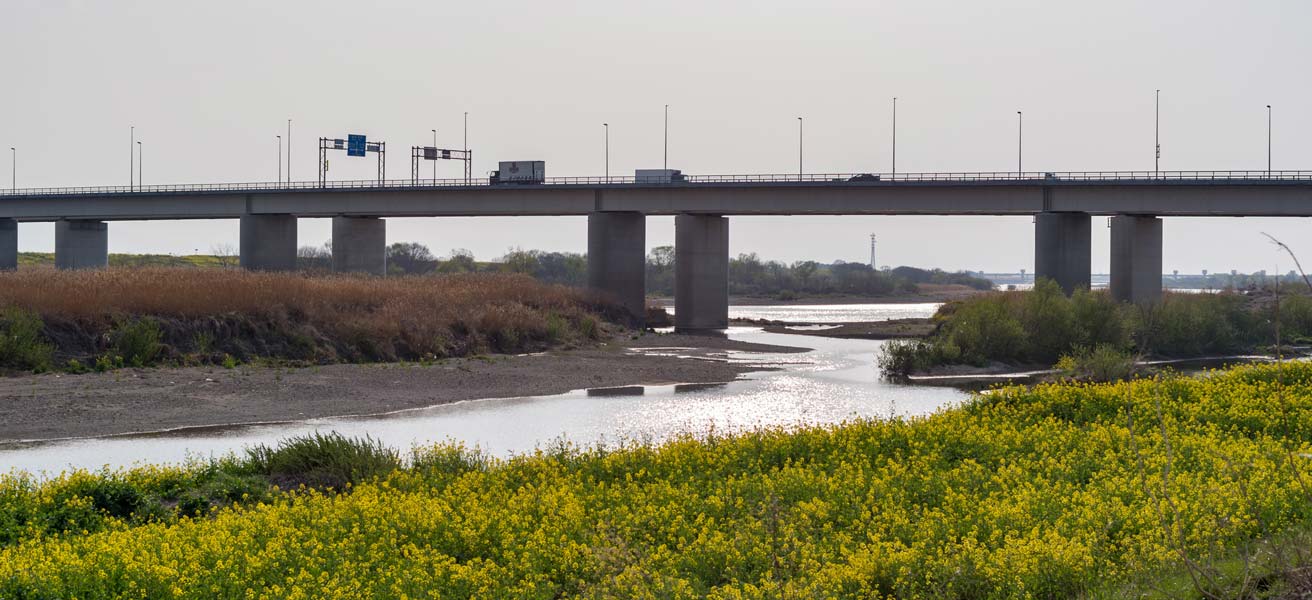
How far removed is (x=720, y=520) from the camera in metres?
12.3

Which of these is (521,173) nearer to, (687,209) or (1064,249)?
(687,209)

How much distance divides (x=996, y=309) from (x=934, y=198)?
17924 millimetres

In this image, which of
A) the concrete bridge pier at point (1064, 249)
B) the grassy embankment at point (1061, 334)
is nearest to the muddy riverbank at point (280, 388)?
the grassy embankment at point (1061, 334)

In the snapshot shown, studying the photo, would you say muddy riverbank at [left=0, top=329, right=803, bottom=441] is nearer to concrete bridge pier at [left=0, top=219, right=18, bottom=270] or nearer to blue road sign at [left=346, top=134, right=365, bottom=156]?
blue road sign at [left=346, top=134, right=365, bottom=156]

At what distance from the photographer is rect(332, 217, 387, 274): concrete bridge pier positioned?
Result: 256 ft

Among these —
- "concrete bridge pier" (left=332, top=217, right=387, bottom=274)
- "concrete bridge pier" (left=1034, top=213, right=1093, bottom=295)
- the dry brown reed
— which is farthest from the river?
"concrete bridge pier" (left=332, top=217, right=387, bottom=274)

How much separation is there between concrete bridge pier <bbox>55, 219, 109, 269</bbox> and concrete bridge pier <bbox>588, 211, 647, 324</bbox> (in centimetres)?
3967

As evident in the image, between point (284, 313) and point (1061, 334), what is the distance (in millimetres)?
27754

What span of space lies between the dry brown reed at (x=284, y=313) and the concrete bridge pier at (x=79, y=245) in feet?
151

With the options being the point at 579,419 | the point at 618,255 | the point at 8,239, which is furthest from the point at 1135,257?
the point at 8,239

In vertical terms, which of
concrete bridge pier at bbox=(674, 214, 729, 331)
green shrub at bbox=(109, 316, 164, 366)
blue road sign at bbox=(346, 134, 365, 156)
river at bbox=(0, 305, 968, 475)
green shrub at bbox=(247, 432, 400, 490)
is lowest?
river at bbox=(0, 305, 968, 475)

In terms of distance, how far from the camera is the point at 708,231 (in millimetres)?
70250

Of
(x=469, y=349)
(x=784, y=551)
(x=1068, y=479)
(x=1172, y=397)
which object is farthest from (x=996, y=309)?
(x=784, y=551)

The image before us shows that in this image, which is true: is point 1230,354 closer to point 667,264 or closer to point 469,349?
point 469,349
